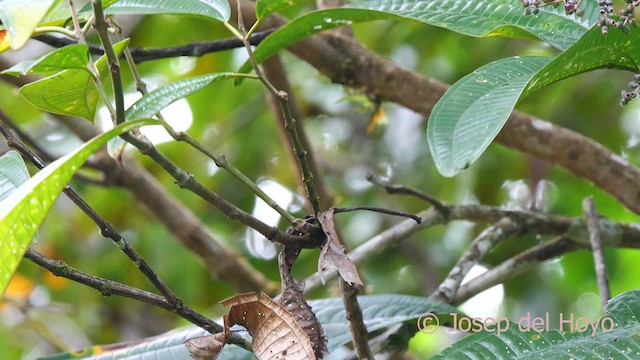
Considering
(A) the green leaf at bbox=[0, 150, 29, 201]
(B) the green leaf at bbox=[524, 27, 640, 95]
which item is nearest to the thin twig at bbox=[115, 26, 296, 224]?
(A) the green leaf at bbox=[0, 150, 29, 201]

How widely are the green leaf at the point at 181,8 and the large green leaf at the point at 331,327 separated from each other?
354mm

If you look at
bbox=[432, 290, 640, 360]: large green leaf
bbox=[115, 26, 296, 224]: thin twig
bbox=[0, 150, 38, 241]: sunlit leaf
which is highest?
bbox=[0, 150, 38, 241]: sunlit leaf

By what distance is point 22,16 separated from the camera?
452 millimetres

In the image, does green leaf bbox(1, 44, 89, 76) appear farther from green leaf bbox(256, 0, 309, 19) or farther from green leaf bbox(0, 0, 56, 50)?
green leaf bbox(256, 0, 309, 19)

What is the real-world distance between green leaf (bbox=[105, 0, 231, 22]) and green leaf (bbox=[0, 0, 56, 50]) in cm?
25

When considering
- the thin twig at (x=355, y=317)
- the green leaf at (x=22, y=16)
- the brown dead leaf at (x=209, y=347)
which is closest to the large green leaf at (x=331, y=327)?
the thin twig at (x=355, y=317)

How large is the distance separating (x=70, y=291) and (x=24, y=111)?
0.56 meters

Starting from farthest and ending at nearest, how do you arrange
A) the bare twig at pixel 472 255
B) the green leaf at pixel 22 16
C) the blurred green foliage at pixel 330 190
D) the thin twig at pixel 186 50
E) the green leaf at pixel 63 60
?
the blurred green foliage at pixel 330 190 < the thin twig at pixel 186 50 < the bare twig at pixel 472 255 < the green leaf at pixel 63 60 < the green leaf at pixel 22 16

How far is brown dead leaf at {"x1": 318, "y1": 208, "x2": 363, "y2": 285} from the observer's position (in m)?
0.61

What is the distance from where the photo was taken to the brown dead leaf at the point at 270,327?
0.61m

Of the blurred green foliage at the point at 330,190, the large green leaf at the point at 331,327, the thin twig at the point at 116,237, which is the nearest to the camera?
the thin twig at the point at 116,237

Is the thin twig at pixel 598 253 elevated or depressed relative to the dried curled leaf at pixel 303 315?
elevated

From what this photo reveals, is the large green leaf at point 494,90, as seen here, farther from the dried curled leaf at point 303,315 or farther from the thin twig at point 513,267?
the thin twig at point 513,267

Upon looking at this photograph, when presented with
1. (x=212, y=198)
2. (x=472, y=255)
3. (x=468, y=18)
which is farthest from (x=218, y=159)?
(x=472, y=255)
